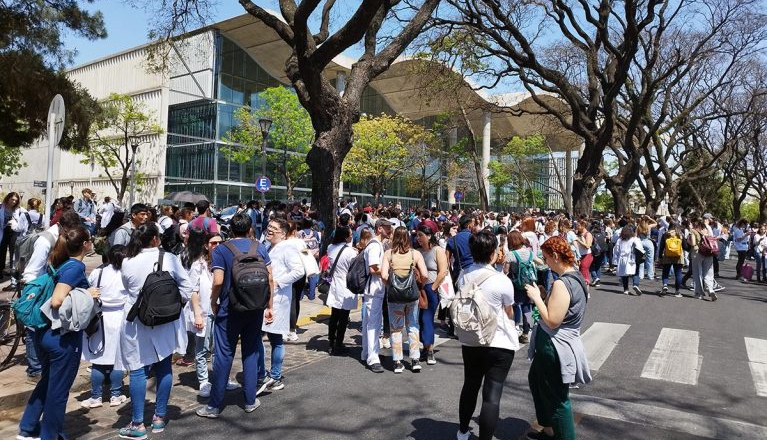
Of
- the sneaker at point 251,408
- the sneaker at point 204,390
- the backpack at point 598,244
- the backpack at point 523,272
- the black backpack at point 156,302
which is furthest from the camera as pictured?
the backpack at point 598,244

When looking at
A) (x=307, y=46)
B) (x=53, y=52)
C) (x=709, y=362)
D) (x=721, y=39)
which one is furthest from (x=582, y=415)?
(x=721, y=39)

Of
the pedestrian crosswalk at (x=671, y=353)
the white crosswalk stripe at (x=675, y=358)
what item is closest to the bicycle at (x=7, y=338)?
the pedestrian crosswalk at (x=671, y=353)

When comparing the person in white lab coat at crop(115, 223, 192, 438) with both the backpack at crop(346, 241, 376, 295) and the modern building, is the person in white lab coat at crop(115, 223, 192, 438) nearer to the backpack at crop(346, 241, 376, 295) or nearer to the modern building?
the backpack at crop(346, 241, 376, 295)

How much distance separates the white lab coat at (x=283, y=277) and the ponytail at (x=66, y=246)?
193cm

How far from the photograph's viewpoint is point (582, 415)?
483cm

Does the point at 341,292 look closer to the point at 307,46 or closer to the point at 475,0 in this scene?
the point at 307,46

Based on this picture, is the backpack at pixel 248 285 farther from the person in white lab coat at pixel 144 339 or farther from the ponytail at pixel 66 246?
the ponytail at pixel 66 246

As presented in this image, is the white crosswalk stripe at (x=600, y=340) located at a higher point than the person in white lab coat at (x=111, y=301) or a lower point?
lower

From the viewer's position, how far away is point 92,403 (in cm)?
486

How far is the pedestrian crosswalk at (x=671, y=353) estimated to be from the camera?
609 cm

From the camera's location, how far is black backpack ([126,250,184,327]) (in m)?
4.09

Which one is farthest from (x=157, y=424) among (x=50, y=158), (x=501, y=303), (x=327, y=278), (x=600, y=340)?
(x=600, y=340)

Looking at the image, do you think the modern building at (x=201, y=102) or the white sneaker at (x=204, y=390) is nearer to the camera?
the white sneaker at (x=204, y=390)

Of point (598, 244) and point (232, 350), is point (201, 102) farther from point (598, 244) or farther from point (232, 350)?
point (232, 350)
